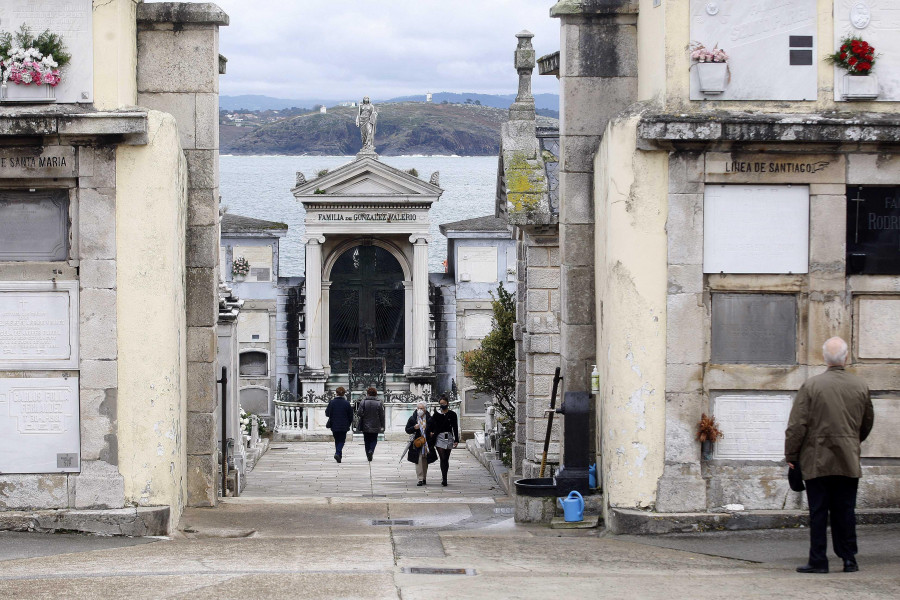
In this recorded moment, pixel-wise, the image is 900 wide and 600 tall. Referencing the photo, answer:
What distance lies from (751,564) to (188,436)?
233 inches

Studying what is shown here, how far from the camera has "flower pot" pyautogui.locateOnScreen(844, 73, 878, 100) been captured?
37.3ft

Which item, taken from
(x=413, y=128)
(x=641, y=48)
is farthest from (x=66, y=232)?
(x=413, y=128)

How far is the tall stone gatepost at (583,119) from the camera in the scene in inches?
497

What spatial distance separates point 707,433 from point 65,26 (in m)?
6.42

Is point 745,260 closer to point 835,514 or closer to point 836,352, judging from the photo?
point 836,352

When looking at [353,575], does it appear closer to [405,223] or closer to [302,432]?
[302,432]

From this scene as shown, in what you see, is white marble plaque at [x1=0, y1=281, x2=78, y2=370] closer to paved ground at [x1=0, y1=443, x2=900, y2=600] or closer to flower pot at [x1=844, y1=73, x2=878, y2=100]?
paved ground at [x1=0, y1=443, x2=900, y2=600]

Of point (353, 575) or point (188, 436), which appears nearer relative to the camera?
point (353, 575)

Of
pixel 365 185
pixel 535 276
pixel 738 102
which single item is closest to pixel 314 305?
pixel 365 185

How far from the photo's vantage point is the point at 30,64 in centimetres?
1159

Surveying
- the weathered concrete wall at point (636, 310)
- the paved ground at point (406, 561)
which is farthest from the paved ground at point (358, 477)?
the weathered concrete wall at point (636, 310)

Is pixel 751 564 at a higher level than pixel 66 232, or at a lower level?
lower

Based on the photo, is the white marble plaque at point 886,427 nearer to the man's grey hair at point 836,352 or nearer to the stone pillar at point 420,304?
the man's grey hair at point 836,352

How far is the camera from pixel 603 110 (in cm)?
1283
